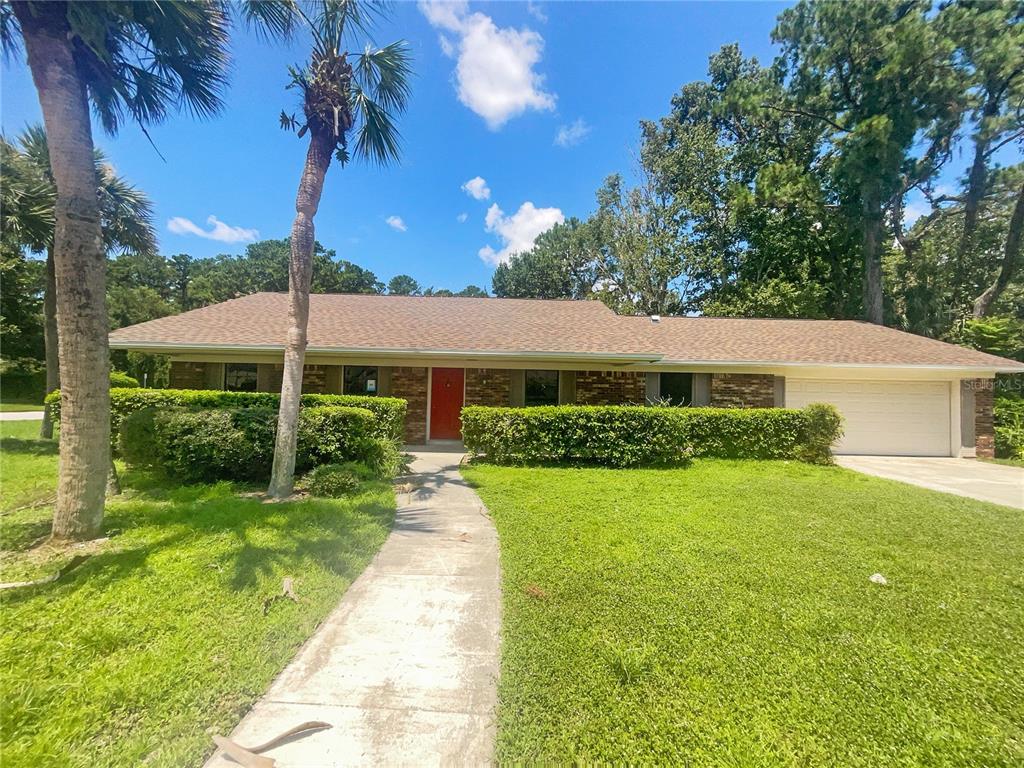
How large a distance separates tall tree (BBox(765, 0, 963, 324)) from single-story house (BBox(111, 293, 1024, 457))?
813 cm

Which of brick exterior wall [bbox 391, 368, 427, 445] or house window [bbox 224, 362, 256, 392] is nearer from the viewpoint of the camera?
house window [bbox 224, 362, 256, 392]

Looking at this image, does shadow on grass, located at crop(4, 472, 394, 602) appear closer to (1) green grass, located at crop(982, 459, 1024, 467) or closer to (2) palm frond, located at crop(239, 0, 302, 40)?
(2) palm frond, located at crop(239, 0, 302, 40)

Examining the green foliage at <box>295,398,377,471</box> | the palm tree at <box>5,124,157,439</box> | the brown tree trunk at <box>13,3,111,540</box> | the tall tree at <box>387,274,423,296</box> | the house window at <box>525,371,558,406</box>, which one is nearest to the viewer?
the brown tree trunk at <box>13,3,111,540</box>

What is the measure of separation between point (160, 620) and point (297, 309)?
13.6ft

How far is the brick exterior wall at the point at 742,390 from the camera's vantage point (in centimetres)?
1212

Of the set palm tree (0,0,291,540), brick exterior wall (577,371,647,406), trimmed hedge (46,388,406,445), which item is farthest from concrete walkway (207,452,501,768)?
brick exterior wall (577,371,647,406)

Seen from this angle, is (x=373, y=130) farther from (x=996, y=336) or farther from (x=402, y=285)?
(x=402, y=285)

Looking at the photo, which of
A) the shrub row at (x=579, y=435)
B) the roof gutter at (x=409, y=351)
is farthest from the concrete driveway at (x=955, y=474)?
the roof gutter at (x=409, y=351)

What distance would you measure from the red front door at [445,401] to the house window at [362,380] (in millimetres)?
1634

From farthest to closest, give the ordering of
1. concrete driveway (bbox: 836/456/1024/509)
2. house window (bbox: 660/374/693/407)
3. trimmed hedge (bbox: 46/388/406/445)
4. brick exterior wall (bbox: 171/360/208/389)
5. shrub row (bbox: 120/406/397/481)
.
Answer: house window (bbox: 660/374/693/407), brick exterior wall (bbox: 171/360/208/389), trimmed hedge (bbox: 46/388/406/445), concrete driveway (bbox: 836/456/1024/509), shrub row (bbox: 120/406/397/481)

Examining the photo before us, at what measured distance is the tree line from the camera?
53.6 feet

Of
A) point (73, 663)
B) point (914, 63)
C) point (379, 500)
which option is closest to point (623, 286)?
point (914, 63)

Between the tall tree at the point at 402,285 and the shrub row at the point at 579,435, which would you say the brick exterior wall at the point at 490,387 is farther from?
the tall tree at the point at 402,285

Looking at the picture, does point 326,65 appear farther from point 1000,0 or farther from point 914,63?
point 1000,0
